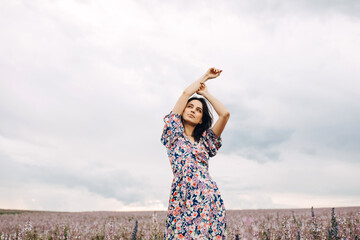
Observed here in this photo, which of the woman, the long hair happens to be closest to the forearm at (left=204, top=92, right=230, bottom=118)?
the woman

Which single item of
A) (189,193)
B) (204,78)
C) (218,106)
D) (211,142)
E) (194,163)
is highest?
(204,78)

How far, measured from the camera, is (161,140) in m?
3.99

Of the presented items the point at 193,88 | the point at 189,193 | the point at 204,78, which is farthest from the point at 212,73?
the point at 189,193

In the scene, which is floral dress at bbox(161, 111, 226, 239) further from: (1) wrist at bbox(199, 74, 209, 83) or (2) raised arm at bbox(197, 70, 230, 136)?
(1) wrist at bbox(199, 74, 209, 83)

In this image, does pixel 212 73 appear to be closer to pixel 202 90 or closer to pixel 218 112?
pixel 202 90

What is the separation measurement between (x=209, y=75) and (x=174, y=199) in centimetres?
169

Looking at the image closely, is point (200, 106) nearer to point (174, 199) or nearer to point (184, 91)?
point (184, 91)

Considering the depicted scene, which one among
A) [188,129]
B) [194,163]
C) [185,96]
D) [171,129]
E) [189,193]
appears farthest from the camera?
[188,129]

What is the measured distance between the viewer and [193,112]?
13.2 feet

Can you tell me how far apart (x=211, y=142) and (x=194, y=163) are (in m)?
0.56

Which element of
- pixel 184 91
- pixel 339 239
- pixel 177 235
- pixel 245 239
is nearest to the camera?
pixel 245 239

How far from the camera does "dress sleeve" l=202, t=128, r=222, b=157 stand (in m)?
4.07

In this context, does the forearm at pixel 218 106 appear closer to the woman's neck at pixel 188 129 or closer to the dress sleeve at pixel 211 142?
the dress sleeve at pixel 211 142

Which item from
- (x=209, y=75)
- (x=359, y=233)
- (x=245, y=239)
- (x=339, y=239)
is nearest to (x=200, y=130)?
(x=209, y=75)
